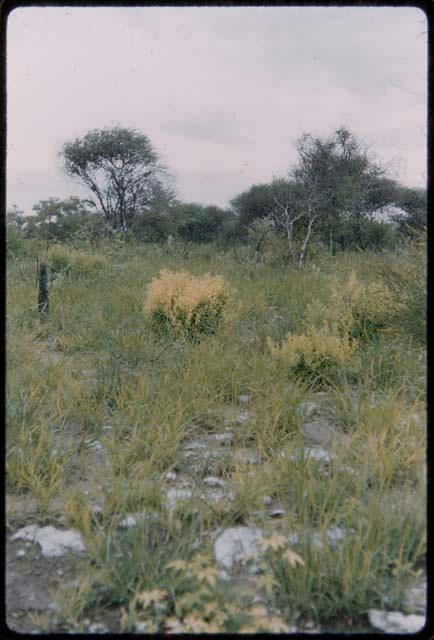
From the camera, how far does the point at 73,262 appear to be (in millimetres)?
8289

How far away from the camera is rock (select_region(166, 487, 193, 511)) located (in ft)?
8.18

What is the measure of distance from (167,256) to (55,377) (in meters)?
6.63

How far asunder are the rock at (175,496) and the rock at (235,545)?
264 millimetres

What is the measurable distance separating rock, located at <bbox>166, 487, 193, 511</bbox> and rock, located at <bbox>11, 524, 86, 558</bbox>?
409 mm

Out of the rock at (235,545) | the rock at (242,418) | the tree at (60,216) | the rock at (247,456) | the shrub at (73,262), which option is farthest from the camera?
the tree at (60,216)

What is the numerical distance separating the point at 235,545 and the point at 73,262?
665 cm

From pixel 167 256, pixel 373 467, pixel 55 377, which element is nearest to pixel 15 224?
pixel 167 256

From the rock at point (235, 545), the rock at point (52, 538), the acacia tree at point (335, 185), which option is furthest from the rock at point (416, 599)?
the acacia tree at point (335, 185)

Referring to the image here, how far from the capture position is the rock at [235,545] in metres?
2.21

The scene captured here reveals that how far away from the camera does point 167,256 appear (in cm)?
1027

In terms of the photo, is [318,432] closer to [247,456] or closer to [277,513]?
[247,456]

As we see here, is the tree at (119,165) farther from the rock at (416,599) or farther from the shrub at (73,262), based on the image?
the rock at (416,599)

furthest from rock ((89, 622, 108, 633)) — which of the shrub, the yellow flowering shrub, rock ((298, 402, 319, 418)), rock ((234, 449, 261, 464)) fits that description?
the shrub

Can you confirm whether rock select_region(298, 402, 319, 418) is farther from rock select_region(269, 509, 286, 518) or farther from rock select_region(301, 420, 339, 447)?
rock select_region(269, 509, 286, 518)
